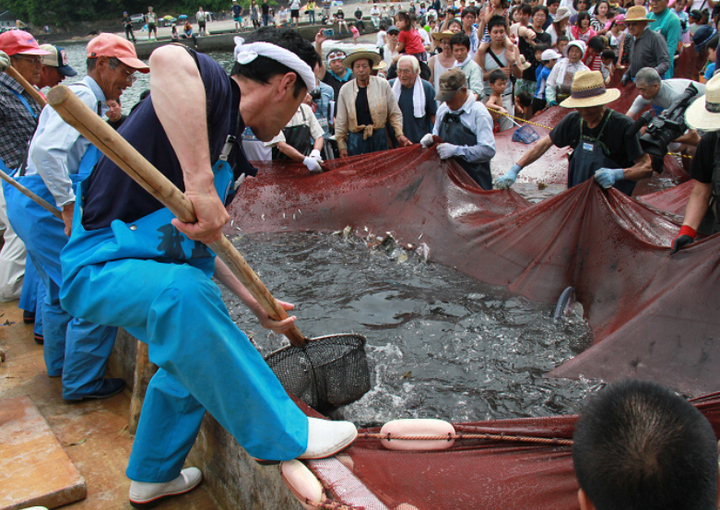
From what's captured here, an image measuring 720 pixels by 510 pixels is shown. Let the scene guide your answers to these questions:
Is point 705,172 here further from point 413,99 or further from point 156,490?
point 413,99

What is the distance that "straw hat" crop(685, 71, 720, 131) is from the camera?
319cm

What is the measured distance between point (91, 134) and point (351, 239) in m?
4.22

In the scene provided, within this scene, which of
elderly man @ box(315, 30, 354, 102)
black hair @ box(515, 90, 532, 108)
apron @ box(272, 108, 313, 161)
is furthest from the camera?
black hair @ box(515, 90, 532, 108)

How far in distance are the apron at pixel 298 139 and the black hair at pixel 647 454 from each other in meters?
5.47

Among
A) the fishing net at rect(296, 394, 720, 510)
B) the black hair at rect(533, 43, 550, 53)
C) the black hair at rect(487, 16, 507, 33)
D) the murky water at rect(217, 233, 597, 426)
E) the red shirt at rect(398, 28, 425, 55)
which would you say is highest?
the black hair at rect(487, 16, 507, 33)

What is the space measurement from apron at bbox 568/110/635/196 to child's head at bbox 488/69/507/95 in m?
3.88

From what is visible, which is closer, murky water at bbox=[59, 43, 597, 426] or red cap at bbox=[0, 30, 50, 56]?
murky water at bbox=[59, 43, 597, 426]

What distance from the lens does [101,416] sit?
308 cm

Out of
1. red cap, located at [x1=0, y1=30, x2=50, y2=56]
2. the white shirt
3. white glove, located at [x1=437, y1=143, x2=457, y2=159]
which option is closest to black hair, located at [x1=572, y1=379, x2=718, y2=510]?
the white shirt

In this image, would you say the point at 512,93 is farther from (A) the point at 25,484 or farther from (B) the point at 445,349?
(A) the point at 25,484

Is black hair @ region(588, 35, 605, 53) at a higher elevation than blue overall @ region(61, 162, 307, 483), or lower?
higher

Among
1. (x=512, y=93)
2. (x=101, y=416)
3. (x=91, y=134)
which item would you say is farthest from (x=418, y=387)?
(x=512, y=93)

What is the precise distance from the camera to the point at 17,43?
404 centimetres

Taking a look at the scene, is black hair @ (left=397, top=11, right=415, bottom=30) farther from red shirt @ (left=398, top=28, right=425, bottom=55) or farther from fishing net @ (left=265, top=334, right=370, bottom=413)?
fishing net @ (left=265, top=334, right=370, bottom=413)
